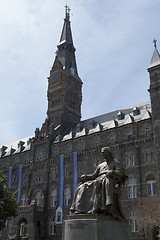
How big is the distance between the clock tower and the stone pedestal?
143 ft

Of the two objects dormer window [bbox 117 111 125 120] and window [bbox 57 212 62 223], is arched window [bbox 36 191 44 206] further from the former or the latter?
dormer window [bbox 117 111 125 120]

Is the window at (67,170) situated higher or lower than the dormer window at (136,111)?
lower

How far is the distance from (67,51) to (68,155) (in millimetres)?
26418

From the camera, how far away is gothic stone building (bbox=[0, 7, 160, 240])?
3947cm

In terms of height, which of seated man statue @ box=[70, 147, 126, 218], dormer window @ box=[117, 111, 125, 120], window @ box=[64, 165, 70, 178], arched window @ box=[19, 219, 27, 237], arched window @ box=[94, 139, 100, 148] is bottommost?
arched window @ box=[19, 219, 27, 237]

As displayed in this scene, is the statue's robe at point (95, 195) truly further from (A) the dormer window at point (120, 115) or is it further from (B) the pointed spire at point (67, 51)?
(B) the pointed spire at point (67, 51)

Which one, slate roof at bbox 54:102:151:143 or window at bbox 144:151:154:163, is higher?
slate roof at bbox 54:102:151:143

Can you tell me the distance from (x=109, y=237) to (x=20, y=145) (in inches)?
2046

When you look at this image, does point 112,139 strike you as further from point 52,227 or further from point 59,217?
point 52,227

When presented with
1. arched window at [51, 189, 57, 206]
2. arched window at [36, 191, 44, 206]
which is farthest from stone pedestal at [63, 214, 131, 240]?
arched window at [36, 191, 44, 206]

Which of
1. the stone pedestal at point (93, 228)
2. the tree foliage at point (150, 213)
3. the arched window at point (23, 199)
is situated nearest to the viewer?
the stone pedestal at point (93, 228)

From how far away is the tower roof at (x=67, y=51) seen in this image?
62112mm

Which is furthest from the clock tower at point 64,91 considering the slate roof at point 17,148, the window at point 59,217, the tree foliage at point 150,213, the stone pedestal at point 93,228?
the stone pedestal at point 93,228

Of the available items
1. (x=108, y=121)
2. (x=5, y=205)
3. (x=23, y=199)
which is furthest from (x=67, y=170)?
(x=5, y=205)
